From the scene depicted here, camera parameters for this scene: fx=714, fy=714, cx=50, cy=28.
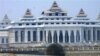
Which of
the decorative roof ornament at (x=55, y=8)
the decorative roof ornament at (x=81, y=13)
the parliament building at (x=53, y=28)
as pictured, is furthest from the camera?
the decorative roof ornament at (x=55, y=8)

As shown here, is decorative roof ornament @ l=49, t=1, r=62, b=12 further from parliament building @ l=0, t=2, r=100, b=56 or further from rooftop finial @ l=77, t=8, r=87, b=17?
rooftop finial @ l=77, t=8, r=87, b=17

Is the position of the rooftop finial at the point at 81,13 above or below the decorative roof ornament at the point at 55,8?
below

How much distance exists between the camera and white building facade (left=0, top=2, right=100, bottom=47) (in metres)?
42.9

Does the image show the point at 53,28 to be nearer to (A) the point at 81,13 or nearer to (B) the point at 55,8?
(B) the point at 55,8

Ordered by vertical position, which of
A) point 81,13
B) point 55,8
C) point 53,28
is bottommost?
point 53,28

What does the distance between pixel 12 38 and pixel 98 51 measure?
15138 mm

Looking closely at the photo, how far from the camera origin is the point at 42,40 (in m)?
42.9

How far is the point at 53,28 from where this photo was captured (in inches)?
1686

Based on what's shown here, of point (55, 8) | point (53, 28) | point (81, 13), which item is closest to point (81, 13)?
point (81, 13)

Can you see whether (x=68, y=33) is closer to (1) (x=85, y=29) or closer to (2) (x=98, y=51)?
(1) (x=85, y=29)

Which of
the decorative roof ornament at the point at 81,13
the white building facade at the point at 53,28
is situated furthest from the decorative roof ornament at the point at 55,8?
the decorative roof ornament at the point at 81,13

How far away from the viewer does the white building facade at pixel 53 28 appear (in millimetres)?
42875

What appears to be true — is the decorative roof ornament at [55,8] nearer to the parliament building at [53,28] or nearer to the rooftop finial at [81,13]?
the parliament building at [53,28]

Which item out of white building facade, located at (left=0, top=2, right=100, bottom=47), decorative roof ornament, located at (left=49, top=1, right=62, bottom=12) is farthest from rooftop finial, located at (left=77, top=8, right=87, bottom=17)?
decorative roof ornament, located at (left=49, top=1, right=62, bottom=12)
